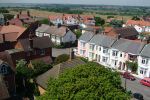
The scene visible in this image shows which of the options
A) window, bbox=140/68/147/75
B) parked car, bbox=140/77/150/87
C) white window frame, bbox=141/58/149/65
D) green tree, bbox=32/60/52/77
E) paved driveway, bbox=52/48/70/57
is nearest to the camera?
green tree, bbox=32/60/52/77

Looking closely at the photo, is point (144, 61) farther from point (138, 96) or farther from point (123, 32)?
point (123, 32)

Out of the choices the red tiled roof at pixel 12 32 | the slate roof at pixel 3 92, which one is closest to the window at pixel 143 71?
the slate roof at pixel 3 92

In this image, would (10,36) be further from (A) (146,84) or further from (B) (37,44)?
(A) (146,84)

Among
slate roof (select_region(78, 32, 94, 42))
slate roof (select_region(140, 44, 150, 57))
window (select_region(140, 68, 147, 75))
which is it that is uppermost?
slate roof (select_region(78, 32, 94, 42))

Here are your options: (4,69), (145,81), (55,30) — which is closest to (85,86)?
(4,69)

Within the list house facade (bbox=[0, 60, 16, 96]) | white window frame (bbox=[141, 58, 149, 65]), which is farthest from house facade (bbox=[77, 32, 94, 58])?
house facade (bbox=[0, 60, 16, 96])

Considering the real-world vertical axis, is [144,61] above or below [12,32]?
below

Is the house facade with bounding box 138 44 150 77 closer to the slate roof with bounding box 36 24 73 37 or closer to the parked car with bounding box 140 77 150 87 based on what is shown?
the parked car with bounding box 140 77 150 87
